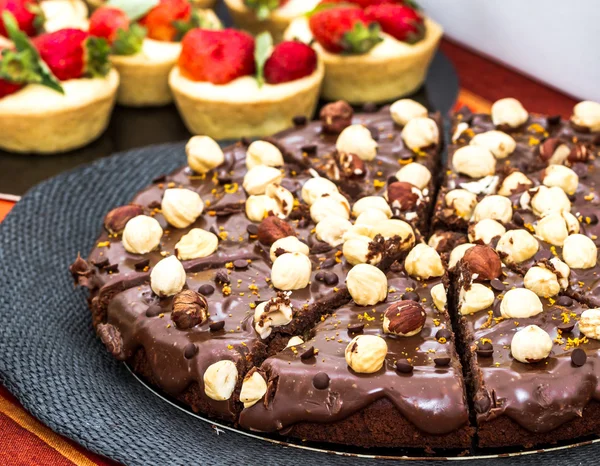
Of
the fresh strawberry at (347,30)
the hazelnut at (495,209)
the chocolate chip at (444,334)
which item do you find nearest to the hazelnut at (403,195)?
the hazelnut at (495,209)

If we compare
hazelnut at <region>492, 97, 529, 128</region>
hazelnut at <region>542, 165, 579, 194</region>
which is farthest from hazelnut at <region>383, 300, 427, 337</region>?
hazelnut at <region>492, 97, 529, 128</region>

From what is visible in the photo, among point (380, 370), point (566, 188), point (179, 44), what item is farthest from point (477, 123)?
point (179, 44)

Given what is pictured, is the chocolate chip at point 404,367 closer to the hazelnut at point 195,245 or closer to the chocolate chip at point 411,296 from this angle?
the chocolate chip at point 411,296

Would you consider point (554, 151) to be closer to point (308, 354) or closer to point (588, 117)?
point (588, 117)

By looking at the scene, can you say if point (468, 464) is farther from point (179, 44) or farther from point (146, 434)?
point (179, 44)

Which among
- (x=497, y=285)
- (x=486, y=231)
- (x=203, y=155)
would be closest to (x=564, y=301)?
(x=497, y=285)

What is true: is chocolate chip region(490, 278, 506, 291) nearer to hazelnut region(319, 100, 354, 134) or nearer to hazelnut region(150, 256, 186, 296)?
hazelnut region(150, 256, 186, 296)

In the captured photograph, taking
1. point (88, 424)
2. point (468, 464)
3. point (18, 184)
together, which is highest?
point (468, 464)
